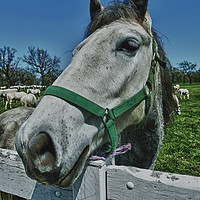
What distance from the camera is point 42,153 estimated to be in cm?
90

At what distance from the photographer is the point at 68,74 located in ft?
3.82

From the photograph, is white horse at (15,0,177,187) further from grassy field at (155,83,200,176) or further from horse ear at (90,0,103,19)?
grassy field at (155,83,200,176)

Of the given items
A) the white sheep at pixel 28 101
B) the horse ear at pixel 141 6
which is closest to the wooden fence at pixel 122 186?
the horse ear at pixel 141 6

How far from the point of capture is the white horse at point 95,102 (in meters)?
0.91

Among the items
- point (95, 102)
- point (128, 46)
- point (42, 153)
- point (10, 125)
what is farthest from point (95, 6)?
point (10, 125)

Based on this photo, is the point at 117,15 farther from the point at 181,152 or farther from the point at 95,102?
the point at 181,152

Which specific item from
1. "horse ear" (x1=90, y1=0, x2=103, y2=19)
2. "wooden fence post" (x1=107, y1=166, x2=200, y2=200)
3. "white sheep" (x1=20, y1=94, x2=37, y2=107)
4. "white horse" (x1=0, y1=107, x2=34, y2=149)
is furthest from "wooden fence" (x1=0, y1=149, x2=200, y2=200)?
"white sheep" (x1=20, y1=94, x2=37, y2=107)

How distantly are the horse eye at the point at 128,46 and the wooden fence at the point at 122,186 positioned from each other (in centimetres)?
89

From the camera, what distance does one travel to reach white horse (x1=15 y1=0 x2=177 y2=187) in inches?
35.7

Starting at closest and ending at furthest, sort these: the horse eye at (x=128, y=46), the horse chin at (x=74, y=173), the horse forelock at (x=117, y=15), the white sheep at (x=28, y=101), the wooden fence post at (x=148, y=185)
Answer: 1. the wooden fence post at (x=148, y=185)
2. the horse chin at (x=74, y=173)
3. the horse eye at (x=128, y=46)
4. the horse forelock at (x=117, y=15)
5. the white sheep at (x=28, y=101)

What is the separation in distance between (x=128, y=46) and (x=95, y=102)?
1.92 feet

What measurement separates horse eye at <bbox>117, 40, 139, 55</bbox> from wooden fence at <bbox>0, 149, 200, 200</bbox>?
89 cm

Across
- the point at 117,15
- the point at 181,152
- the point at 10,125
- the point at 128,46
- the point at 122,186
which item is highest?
the point at 117,15

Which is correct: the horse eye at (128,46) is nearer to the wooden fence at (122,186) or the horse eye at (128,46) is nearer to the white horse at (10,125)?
the wooden fence at (122,186)
